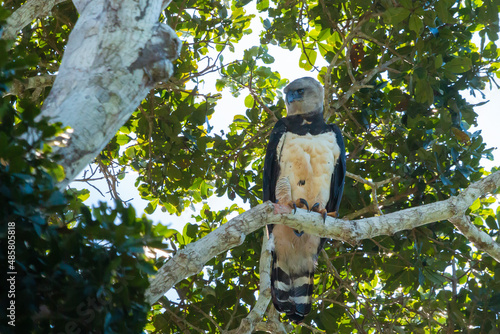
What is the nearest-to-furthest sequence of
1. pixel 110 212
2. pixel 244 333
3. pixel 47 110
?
Answer: pixel 110 212, pixel 47 110, pixel 244 333

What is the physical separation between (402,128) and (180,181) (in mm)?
1915

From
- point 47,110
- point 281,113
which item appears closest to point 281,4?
point 281,113

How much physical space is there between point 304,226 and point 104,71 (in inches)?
58.6

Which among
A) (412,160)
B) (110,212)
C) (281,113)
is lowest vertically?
(110,212)

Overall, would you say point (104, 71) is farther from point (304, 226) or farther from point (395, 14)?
point (395, 14)

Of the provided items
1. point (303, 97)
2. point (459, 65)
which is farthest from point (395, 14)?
point (303, 97)

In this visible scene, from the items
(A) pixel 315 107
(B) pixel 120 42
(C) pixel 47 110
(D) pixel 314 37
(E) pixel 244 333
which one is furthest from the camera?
(D) pixel 314 37

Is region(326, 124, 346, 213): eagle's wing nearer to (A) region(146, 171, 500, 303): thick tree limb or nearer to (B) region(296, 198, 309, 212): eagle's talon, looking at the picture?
(B) region(296, 198, 309, 212): eagle's talon

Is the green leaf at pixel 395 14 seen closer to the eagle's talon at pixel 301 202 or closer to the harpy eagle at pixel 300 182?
the harpy eagle at pixel 300 182

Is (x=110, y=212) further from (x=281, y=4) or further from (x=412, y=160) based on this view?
(x=281, y=4)

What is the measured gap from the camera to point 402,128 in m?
4.11

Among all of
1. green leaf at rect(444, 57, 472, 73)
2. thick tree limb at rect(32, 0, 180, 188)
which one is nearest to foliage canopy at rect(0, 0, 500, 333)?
green leaf at rect(444, 57, 472, 73)

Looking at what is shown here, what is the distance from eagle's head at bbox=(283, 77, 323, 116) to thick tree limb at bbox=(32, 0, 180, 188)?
236 cm

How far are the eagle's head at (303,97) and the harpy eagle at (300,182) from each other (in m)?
0.25
